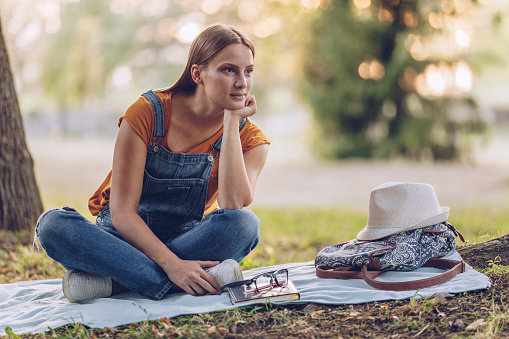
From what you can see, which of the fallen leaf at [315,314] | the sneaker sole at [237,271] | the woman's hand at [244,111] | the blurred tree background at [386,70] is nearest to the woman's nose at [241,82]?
the woman's hand at [244,111]

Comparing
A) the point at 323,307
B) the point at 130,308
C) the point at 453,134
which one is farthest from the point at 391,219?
the point at 453,134

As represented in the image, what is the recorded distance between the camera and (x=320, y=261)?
3008mm

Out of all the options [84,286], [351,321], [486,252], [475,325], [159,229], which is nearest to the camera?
[475,325]

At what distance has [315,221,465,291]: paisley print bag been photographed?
9.07 ft

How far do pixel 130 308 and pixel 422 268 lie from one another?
62.1 inches

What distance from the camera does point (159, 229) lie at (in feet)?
9.53

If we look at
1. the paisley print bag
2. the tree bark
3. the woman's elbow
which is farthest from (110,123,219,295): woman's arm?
the tree bark

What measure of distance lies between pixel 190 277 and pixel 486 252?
1752mm

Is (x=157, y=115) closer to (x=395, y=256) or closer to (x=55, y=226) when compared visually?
(x=55, y=226)

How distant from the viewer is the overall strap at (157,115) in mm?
2762

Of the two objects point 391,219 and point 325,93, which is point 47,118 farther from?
point 391,219

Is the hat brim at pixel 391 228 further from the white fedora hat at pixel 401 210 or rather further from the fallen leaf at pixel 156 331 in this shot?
the fallen leaf at pixel 156 331

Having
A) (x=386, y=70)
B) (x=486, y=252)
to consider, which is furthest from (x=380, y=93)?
(x=486, y=252)

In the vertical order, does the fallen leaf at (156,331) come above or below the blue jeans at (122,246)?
below
